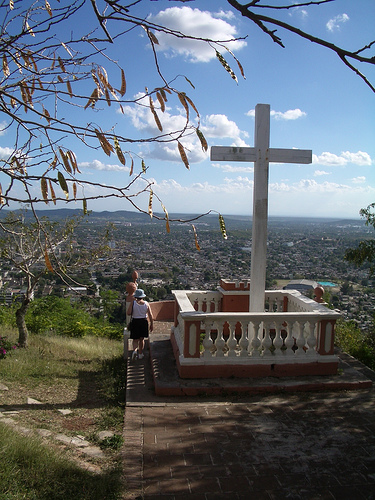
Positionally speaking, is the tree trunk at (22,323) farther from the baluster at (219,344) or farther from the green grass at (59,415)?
the baluster at (219,344)

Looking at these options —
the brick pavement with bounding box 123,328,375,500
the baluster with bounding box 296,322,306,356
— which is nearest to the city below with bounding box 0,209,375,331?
the baluster with bounding box 296,322,306,356

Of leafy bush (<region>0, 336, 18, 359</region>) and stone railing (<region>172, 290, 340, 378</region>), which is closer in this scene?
stone railing (<region>172, 290, 340, 378</region>)

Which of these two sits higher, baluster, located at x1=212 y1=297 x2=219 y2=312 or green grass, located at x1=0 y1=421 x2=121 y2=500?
baluster, located at x1=212 y1=297 x2=219 y2=312

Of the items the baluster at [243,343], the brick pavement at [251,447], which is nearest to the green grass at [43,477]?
the brick pavement at [251,447]

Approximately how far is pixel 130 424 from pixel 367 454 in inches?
94.1

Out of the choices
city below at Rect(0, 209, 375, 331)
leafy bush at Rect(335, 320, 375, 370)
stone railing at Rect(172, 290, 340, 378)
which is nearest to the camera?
stone railing at Rect(172, 290, 340, 378)

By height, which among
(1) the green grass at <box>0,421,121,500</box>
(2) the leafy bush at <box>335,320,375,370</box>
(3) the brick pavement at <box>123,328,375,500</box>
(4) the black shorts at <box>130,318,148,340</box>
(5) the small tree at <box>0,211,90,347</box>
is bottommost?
(2) the leafy bush at <box>335,320,375,370</box>

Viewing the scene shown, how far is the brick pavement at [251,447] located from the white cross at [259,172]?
5.78ft

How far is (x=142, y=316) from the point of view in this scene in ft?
22.8

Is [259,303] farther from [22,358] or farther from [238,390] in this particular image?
[22,358]

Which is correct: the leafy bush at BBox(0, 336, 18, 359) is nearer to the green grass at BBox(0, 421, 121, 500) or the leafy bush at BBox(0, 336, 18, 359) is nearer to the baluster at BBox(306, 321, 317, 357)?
the green grass at BBox(0, 421, 121, 500)

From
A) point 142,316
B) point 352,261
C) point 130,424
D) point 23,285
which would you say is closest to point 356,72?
point 130,424

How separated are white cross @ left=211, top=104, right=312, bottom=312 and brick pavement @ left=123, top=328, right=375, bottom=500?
1761mm

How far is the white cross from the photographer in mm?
6434
